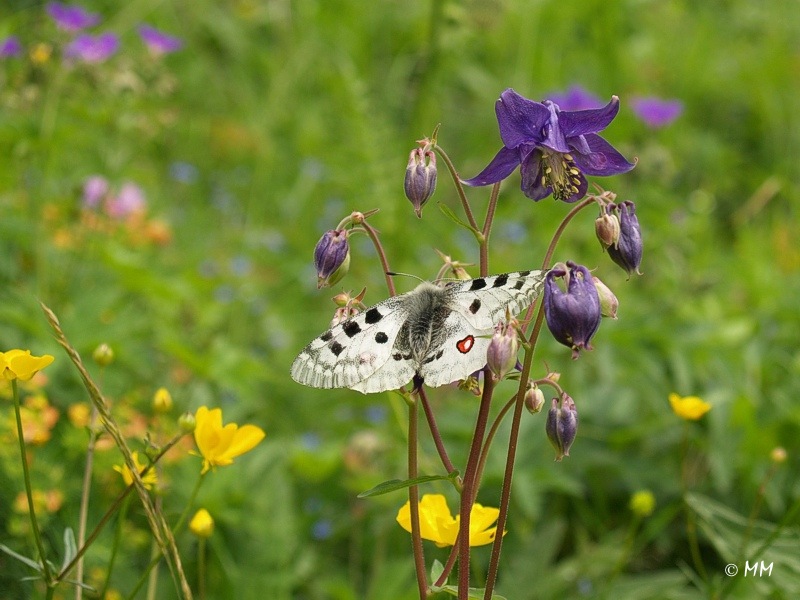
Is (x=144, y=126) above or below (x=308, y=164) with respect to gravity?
above

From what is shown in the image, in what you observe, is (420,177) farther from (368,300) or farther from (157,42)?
(157,42)

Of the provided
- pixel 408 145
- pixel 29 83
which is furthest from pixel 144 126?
pixel 408 145

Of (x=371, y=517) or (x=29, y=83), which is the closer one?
(x=371, y=517)

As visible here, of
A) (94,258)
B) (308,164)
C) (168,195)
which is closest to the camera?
(94,258)

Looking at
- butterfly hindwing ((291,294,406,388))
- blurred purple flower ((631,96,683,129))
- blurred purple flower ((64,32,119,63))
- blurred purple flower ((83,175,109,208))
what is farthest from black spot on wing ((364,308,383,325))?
blurred purple flower ((631,96,683,129))

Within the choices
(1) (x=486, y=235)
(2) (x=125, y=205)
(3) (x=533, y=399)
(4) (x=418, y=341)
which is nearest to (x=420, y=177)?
(1) (x=486, y=235)

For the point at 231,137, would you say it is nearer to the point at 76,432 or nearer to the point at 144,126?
the point at 144,126

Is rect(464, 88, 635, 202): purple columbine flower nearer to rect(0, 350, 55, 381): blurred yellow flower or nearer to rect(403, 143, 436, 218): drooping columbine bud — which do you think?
rect(403, 143, 436, 218): drooping columbine bud
